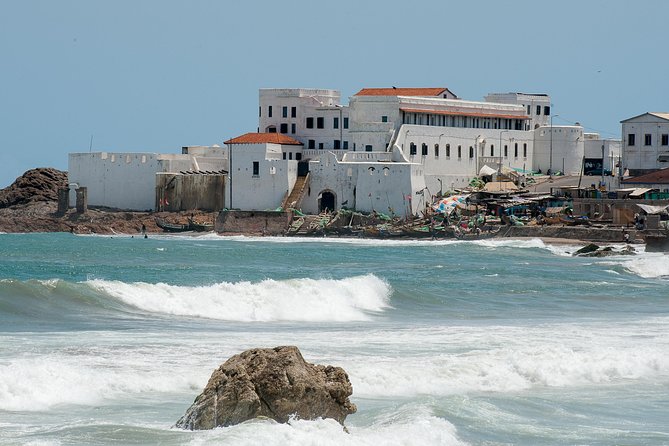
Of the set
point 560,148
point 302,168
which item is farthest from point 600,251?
point 560,148

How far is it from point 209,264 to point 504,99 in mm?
35804

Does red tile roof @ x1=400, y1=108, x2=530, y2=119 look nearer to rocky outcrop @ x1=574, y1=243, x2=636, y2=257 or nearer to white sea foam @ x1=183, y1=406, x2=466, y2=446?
rocky outcrop @ x1=574, y1=243, x2=636, y2=257

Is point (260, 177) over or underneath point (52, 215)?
over

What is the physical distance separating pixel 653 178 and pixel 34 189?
109ft

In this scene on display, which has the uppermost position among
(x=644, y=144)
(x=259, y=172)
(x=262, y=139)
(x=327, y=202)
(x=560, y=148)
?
(x=644, y=144)

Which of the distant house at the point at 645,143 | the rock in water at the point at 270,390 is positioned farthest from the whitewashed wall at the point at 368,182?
the rock in water at the point at 270,390

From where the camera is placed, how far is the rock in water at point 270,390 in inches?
634

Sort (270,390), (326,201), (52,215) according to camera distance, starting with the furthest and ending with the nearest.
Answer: (52,215), (326,201), (270,390)

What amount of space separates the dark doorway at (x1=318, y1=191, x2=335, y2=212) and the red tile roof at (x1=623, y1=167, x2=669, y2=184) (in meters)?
14.2

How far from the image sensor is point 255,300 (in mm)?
32750

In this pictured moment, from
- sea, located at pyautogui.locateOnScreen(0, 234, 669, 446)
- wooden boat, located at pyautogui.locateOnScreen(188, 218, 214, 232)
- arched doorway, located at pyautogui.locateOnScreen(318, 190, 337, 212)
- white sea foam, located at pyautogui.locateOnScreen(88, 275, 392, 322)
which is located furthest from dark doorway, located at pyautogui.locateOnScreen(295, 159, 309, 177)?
white sea foam, located at pyautogui.locateOnScreen(88, 275, 392, 322)

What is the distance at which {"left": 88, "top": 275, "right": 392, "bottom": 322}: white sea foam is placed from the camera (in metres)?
31.8

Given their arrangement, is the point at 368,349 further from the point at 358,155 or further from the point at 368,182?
the point at 358,155

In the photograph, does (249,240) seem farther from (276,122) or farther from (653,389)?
(653,389)
